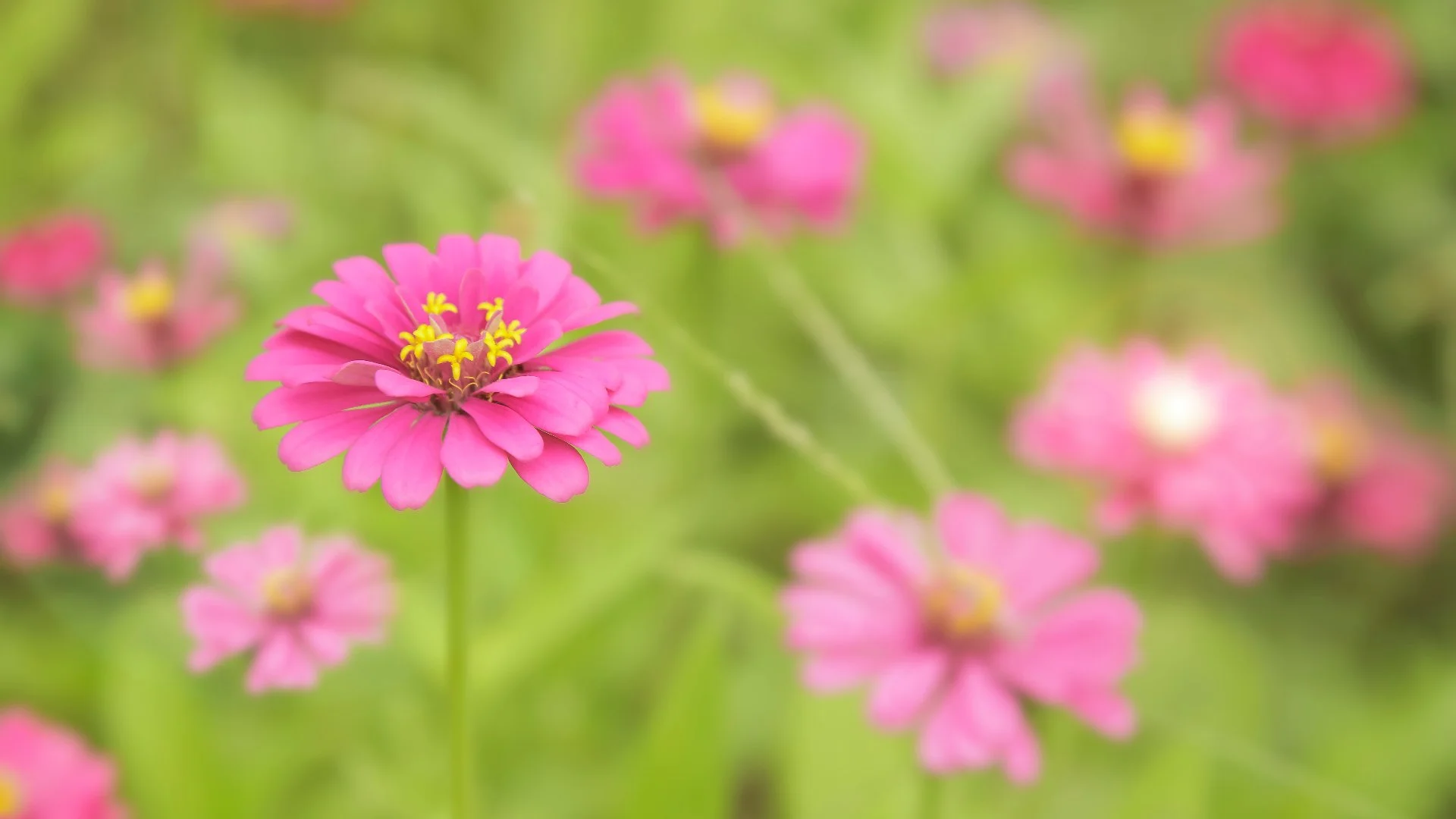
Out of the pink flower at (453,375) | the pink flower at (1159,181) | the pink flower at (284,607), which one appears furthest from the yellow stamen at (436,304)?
the pink flower at (1159,181)

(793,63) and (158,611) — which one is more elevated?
(793,63)

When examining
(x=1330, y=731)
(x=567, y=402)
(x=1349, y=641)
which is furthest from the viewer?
(x=1349, y=641)

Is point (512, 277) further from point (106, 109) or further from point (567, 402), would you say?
point (106, 109)

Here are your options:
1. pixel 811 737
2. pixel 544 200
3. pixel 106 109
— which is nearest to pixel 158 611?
pixel 811 737

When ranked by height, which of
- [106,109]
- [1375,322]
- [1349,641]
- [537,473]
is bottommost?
[537,473]

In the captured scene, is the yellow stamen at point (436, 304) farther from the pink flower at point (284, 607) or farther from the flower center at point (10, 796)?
the flower center at point (10, 796)

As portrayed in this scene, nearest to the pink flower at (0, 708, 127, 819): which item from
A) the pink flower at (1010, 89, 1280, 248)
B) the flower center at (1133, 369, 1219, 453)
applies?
the flower center at (1133, 369, 1219, 453)

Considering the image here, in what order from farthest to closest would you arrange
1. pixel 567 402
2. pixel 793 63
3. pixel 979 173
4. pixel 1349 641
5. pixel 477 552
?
pixel 979 173 < pixel 793 63 < pixel 1349 641 < pixel 477 552 < pixel 567 402
